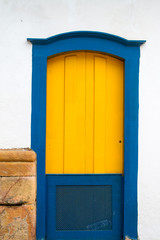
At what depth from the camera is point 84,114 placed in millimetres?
3828

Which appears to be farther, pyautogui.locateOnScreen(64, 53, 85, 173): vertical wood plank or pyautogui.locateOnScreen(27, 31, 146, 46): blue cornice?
pyautogui.locateOnScreen(64, 53, 85, 173): vertical wood plank

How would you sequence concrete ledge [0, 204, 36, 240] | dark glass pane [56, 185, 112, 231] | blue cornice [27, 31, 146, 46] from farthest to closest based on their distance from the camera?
dark glass pane [56, 185, 112, 231]
blue cornice [27, 31, 146, 46]
concrete ledge [0, 204, 36, 240]

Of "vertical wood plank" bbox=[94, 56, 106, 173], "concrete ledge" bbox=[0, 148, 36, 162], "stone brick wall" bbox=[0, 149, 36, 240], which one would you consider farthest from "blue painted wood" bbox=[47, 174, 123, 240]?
"concrete ledge" bbox=[0, 148, 36, 162]

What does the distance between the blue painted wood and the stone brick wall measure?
0.94ft

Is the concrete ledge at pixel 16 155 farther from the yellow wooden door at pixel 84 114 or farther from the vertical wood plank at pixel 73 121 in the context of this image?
the vertical wood plank at pixel 73 121

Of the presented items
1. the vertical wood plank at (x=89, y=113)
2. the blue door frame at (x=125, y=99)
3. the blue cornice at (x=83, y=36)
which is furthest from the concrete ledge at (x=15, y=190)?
the blue cornice at (x=83, y=36)

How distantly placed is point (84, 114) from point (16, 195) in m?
1.36

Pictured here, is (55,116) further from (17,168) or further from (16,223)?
(16,223)

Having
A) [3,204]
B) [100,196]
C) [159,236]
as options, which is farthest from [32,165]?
[159,236]

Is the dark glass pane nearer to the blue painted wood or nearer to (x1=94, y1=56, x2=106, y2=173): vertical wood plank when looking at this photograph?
the blue painted wood

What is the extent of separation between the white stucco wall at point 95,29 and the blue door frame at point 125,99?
0.08 m

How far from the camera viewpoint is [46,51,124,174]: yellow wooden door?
3809 mm

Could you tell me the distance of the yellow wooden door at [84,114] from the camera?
381 cm

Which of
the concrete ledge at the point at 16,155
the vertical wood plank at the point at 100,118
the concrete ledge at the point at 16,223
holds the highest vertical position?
the vertical wood plank at the point at 100,118
